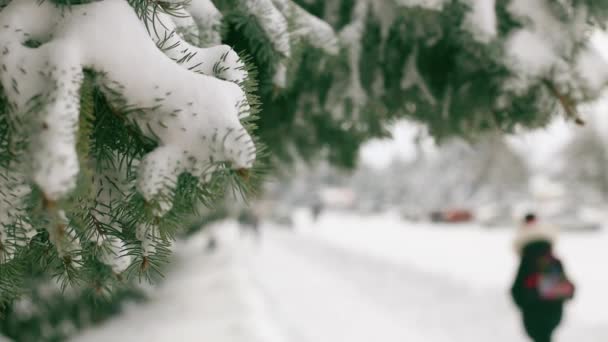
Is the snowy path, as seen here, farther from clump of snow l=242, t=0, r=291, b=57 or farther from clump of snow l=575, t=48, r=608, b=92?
clump of snow l=242, t=0, r=291, b=57

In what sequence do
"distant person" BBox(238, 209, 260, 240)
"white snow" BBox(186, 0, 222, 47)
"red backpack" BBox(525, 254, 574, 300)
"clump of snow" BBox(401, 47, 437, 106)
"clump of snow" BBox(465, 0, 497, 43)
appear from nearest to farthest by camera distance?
"white snow" BBox(186, 0, 222, 47)
"clump of snow" BBox(465, 0, 497, 43)
"clump of snow" BBox(401, 47, 437, 106)
"red backpack" BBox(525, 254, 574, 300)
"distant person" BBox(238, 209, 260, 240)

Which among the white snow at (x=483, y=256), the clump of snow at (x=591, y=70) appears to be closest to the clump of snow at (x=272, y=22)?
the clump of snow at (x=591, y=70)

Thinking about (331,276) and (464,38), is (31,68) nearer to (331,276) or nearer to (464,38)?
(464,38)

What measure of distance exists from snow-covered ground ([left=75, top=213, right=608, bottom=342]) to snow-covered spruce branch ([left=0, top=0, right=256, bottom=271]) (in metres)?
3.83

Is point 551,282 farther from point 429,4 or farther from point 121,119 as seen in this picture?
point 121,119

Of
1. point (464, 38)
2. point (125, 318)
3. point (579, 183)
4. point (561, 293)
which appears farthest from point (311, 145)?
point (579, 183)

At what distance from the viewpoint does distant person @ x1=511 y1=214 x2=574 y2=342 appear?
4230mm

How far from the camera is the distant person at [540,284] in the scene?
4230 mm

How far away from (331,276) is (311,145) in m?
7.23

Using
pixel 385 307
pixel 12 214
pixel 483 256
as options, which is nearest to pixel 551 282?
pixel 385 307

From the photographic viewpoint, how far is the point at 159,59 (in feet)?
3.69

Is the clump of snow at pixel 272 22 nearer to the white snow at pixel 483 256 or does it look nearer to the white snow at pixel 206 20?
the white snow at pixel 206 20

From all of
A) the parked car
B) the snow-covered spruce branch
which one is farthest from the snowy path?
the parked car

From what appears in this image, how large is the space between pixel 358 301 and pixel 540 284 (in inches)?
161
